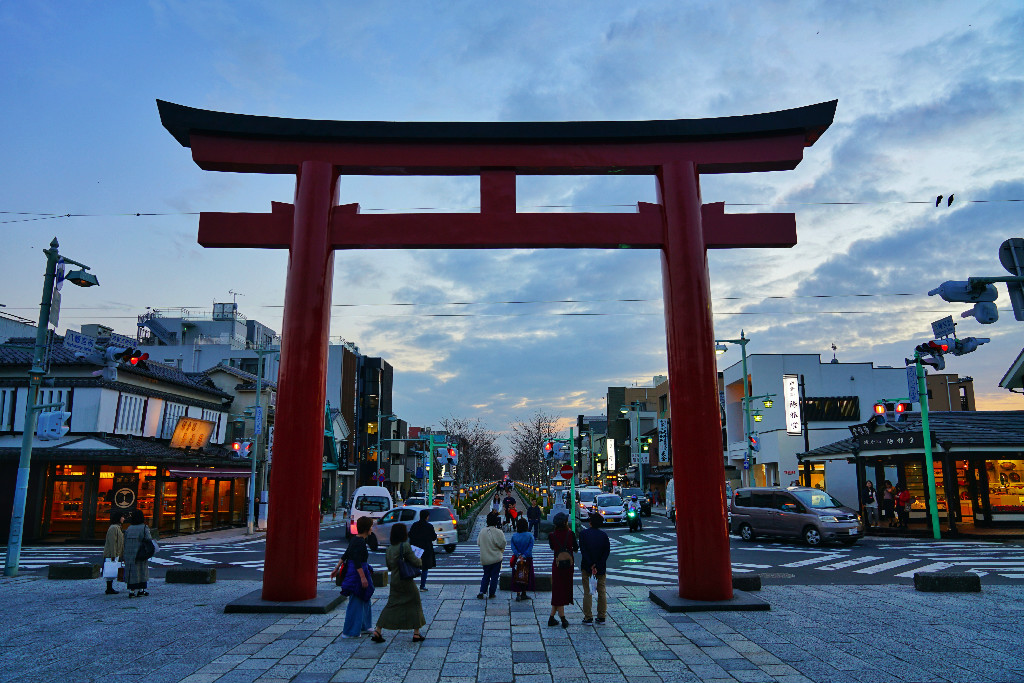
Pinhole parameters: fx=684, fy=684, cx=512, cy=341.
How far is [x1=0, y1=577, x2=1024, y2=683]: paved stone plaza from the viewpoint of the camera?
24.6 feet

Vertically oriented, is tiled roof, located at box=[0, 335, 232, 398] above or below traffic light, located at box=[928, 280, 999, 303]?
above

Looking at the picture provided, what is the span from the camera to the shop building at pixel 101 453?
26.8 meters

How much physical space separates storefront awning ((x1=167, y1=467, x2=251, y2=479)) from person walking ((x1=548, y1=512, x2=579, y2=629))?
78.5 feet

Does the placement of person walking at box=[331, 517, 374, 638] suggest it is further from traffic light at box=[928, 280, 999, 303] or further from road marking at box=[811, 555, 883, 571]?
road marking at box=[811, 555, 883, 571]

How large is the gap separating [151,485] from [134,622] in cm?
2141

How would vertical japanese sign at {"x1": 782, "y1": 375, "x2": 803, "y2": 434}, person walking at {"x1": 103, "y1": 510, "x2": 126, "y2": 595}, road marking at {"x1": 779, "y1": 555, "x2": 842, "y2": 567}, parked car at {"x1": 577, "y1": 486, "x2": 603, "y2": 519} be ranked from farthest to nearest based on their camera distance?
vertical japanese sign at {"x1": 782, "y1": 375, "x2": 803, "y2": 434} < parked car at {"x1": 577, "y1": 486, "x2": 603, "y2": 519} < road marking at {"x1": 779, "y1": 555, "x2": 842, "y2": 567} < person walking at {"x1": 103, "y1": 510, "x2": 126, "y2": 595}

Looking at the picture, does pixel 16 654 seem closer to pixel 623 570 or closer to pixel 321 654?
pixel 321 654

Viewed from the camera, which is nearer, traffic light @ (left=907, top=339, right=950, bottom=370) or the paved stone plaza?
the paved stone plaza

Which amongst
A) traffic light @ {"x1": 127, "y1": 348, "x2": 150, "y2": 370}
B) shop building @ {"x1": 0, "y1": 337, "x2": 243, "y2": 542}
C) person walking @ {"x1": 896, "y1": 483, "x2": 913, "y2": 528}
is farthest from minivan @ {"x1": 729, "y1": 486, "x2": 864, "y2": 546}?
shop building @ {"x1": 0, "y1": 337, "x2": 243, "y2": 542}

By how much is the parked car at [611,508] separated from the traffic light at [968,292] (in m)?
23.9

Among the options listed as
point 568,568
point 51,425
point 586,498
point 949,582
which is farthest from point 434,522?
point 586,498

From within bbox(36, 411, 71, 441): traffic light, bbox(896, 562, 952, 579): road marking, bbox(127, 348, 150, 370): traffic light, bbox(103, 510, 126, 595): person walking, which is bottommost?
bbox(896, 562, 952, 579): road marking

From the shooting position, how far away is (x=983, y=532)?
2503cm

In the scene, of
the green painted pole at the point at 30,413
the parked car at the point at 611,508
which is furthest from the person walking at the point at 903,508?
the green painted pole at the point at 30,413
